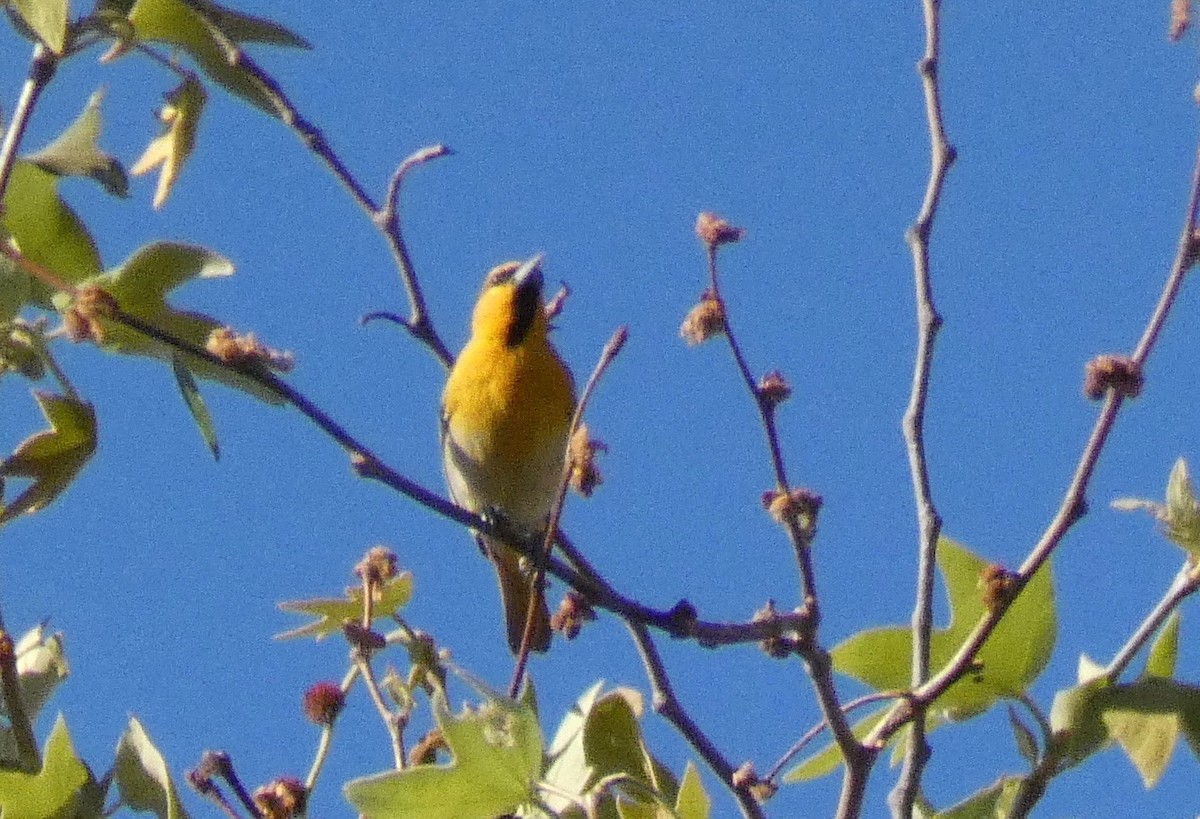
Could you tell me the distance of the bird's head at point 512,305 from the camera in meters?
4.43

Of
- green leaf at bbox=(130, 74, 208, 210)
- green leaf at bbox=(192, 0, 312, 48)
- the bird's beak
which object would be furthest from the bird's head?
green leaf at bbox=(192, 0, 312, 48)

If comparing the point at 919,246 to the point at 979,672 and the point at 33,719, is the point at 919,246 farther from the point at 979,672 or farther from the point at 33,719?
the point at 33,719

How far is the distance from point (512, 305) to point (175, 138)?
264 centimetres

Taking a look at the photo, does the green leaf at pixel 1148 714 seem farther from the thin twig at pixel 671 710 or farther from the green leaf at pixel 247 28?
the green leaf at pixel 247 28

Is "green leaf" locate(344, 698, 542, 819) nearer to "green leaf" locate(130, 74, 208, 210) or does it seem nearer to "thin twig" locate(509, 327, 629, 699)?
"thin twig" locate(509, 327, 629, 699)

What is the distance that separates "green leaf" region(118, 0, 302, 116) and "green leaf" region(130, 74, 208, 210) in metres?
0.12

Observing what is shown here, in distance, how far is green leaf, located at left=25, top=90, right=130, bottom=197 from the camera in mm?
1755

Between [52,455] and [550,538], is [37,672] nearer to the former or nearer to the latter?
[52,455]

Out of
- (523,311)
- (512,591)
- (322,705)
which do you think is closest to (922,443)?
(322,705)

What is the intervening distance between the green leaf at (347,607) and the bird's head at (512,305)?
2409mm

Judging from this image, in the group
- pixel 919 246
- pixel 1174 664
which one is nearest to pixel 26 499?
pixel 919 246

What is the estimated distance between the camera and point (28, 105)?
1.54 metres

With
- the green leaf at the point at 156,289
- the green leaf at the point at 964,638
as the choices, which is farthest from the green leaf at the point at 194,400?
the green leaf at the point at 964,638

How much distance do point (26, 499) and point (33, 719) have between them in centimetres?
24
